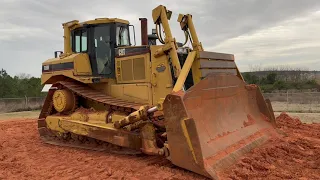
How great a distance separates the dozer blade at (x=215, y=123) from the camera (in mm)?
4934

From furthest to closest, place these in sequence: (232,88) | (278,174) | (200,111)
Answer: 1. (232,88)
2. (200,111)
3. (278,174)

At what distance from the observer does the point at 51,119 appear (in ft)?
27.3

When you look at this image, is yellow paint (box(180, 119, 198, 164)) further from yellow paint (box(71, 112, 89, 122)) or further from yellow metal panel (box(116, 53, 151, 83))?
yellow paint (box(71, 112, 89, 122))

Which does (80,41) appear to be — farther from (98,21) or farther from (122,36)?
(122,36)

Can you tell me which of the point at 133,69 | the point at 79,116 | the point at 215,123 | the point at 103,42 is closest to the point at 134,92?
the point at 133,69

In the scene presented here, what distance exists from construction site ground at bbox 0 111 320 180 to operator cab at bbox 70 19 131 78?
84.2 inches

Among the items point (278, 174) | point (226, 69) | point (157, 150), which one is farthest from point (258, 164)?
point (226, 69)

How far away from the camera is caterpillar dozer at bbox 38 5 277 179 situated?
A: 5243mm

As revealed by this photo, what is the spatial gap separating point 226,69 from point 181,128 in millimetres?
2563

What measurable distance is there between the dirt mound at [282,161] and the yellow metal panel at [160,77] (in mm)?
2189

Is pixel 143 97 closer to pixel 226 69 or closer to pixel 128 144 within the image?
pixel 128 144

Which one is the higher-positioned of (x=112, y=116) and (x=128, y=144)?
(x=112, y=116)

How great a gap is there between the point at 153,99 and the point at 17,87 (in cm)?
2559

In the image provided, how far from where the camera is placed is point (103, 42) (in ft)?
26.8
